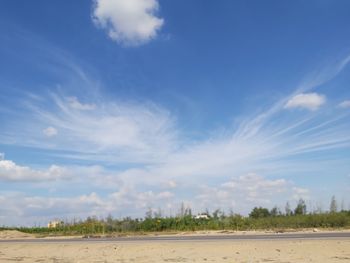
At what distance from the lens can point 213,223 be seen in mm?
46625

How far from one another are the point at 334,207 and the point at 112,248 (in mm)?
29038

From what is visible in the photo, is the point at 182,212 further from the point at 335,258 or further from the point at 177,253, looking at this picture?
the point at 335,258

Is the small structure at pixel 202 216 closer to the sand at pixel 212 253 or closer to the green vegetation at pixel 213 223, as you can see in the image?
the green vegetation at pixel 213 223

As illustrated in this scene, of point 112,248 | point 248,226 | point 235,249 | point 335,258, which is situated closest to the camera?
point 335,258

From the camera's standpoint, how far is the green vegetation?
4072 centimetres

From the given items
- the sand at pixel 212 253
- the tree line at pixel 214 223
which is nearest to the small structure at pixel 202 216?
the tree line at pixel 214 223

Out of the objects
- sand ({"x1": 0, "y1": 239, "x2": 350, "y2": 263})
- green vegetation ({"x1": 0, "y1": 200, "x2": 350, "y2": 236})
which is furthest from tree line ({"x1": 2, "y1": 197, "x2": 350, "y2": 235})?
sand ({"x1": 0, "y1": 239, "x2": 350, "y2": 263})

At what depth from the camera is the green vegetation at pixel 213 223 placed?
40.7 m

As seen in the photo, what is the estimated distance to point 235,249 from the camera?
20.6 m

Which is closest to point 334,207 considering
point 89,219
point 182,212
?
point 182,212

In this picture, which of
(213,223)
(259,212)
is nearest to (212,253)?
(213,223)

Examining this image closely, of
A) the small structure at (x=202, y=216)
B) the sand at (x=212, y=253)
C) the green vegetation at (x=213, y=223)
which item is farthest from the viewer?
the small structure at (x=202, y=216)

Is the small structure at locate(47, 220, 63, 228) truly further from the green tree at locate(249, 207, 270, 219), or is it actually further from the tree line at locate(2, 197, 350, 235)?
Answer: the green tree at locate(249, 207, 270, 219)

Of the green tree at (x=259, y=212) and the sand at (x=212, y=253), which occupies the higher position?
the green tree at (x=259, y=212)
